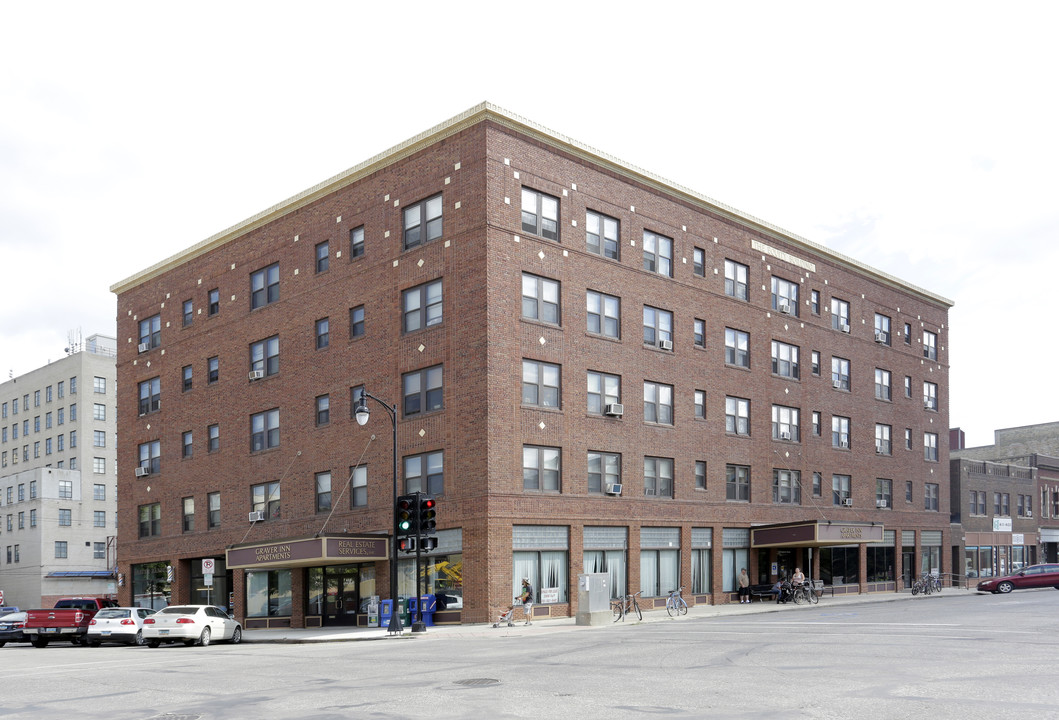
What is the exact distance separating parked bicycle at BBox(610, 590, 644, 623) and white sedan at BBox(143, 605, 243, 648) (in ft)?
43.6

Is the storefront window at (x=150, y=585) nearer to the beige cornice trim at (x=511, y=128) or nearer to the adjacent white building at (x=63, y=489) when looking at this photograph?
the beige cornice trim at (x=511, y=128)

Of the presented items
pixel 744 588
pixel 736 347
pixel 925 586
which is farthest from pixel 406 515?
pixel 925 586

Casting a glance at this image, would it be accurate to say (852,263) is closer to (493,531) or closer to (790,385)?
(790,385)

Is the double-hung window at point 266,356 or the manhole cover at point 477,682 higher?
the double-hung window at point 266,356

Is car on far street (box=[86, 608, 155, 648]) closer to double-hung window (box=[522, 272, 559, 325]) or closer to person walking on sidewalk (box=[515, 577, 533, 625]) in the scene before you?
person walking on sidewalk (box=[515, 577, 533, 625])

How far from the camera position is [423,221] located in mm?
39094

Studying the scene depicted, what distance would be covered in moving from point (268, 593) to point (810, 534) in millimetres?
24035

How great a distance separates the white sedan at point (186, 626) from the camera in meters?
32.2

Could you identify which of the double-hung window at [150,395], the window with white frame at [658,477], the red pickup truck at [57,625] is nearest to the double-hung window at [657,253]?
the window with white frame at [658,477]

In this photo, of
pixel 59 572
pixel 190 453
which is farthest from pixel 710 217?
pixel 59 572

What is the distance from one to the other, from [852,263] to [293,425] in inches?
1253

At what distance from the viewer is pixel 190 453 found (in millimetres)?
51188

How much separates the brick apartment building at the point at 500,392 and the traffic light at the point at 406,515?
5546mm

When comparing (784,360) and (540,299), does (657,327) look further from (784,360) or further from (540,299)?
(784,360)
